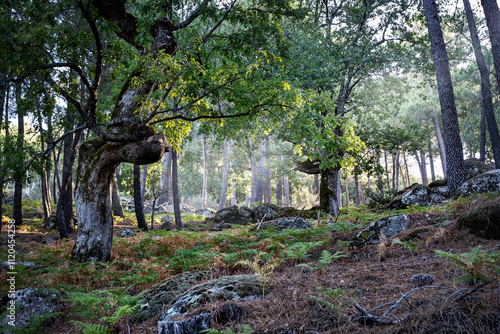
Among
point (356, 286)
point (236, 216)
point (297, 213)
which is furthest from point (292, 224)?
point (236, 216)

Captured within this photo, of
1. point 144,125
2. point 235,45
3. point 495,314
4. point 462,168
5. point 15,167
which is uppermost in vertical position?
point 235,45

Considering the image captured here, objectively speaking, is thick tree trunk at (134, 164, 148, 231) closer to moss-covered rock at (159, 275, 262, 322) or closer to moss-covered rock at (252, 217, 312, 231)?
moss-covered rock at (252, 217, 312, 231)

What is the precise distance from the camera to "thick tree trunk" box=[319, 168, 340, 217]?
43.0 ft

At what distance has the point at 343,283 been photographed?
3037mm

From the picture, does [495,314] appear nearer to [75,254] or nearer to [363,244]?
[363,244]

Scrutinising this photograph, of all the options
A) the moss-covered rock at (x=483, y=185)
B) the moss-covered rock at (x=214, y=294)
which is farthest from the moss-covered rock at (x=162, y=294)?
the moss-covered rock at (x=483, y=185)

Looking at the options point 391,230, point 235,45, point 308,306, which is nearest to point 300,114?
point 235,45

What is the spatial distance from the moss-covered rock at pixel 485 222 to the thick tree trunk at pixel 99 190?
6073 millimetres

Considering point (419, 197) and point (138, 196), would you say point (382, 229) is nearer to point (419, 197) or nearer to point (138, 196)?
point (419, 197)

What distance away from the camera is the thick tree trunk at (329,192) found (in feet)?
43.0

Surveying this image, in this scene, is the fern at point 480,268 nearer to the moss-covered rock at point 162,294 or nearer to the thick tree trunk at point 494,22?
the moss-covered rock at point 162,294

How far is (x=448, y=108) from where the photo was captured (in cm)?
1026

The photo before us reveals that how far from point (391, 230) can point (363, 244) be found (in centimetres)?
69

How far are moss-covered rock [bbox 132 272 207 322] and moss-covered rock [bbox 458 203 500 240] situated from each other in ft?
13.5
